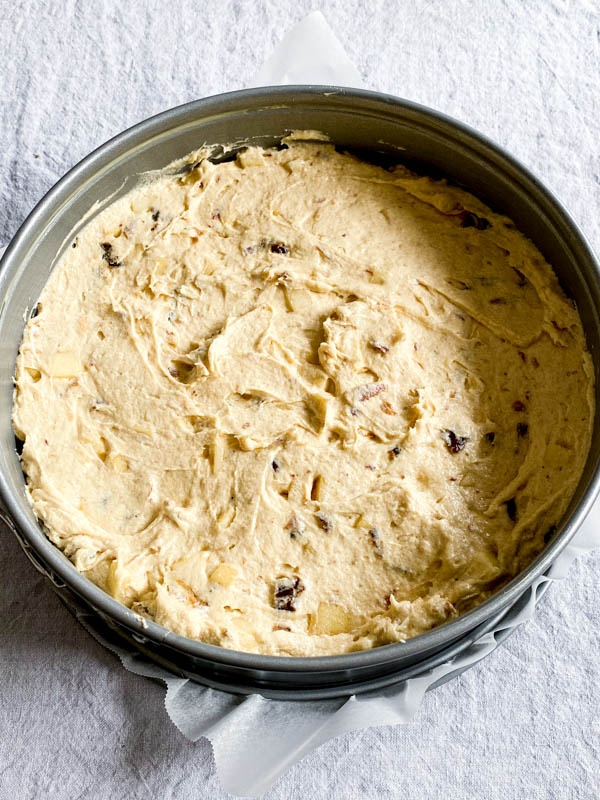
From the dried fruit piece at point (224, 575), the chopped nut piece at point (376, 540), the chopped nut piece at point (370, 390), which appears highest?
the chopped nut piece at point (370, 390)

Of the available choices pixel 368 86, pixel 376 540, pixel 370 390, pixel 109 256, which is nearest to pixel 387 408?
pixel 370 390

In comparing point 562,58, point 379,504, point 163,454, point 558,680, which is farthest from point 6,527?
point 562,58

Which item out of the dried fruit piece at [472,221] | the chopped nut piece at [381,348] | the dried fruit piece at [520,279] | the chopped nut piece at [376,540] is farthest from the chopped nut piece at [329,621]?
the dried fruit piece at [472,221]

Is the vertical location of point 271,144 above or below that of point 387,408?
above

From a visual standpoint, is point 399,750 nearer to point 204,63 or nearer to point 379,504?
point 379,504

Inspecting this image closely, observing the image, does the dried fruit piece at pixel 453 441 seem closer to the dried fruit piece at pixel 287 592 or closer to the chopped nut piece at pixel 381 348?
the chopped nut piece at pixel 381 348

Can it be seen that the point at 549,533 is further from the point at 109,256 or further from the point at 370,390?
the point at 109,256
